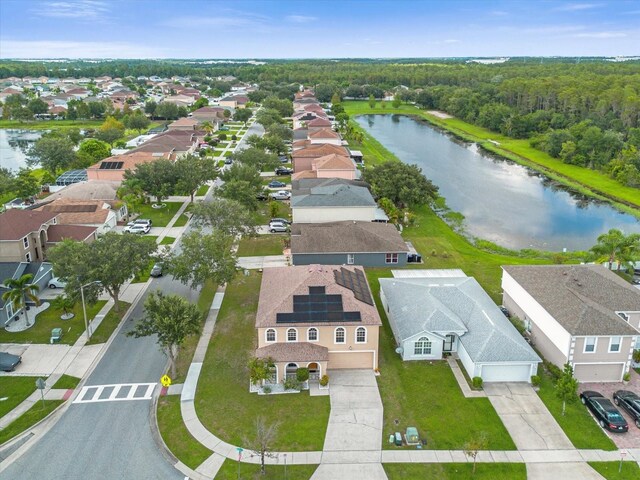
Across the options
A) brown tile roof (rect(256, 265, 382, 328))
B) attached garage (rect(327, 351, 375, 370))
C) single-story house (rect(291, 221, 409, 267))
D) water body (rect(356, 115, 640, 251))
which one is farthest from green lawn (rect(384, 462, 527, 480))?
water body (rect(356, 115, 640, 251))

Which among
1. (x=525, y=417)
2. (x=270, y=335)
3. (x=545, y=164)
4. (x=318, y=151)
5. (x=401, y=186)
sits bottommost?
(x=525, y=417)

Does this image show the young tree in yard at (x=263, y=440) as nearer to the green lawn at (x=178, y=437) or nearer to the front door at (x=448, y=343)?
the green lawn at (x=178, y=437)

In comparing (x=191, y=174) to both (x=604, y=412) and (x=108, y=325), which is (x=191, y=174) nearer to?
(x=108, y=325)

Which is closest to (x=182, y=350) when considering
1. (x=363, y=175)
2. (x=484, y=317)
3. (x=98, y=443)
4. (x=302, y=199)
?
(x=98, y=443)

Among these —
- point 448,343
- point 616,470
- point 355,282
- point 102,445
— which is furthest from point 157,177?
point 616,470

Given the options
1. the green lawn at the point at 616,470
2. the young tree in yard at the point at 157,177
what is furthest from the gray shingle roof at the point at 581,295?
the young tree in yard at the point at 157,177

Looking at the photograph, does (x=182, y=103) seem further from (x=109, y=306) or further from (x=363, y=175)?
(x=109, y=306)
